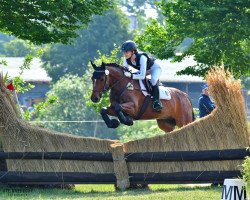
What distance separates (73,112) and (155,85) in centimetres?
4188

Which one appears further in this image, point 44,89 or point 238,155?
point 44,89

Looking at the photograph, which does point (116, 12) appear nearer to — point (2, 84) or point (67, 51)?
point (67, 51)

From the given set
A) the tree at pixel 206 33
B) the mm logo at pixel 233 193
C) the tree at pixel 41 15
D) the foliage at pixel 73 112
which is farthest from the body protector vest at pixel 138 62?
the foliage at pixel 73 112

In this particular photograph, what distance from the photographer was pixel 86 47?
85.9 metres

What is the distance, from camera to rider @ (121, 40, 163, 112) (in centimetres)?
2239

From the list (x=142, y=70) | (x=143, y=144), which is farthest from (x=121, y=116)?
(x=143, y=144)

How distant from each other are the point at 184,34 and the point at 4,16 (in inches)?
316

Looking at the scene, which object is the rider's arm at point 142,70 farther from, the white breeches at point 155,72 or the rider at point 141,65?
the white breeches at point 155,72

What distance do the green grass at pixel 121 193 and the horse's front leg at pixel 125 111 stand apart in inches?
121

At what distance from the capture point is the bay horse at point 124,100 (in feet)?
73.0

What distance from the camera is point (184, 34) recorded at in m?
30.5

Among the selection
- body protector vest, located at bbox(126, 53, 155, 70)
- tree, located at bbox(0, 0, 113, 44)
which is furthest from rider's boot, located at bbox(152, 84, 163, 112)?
tree, located at bbox(0, 0, 113, 44)

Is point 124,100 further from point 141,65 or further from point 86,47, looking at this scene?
point 86,47

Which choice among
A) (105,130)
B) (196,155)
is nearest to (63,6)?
(196,155)
